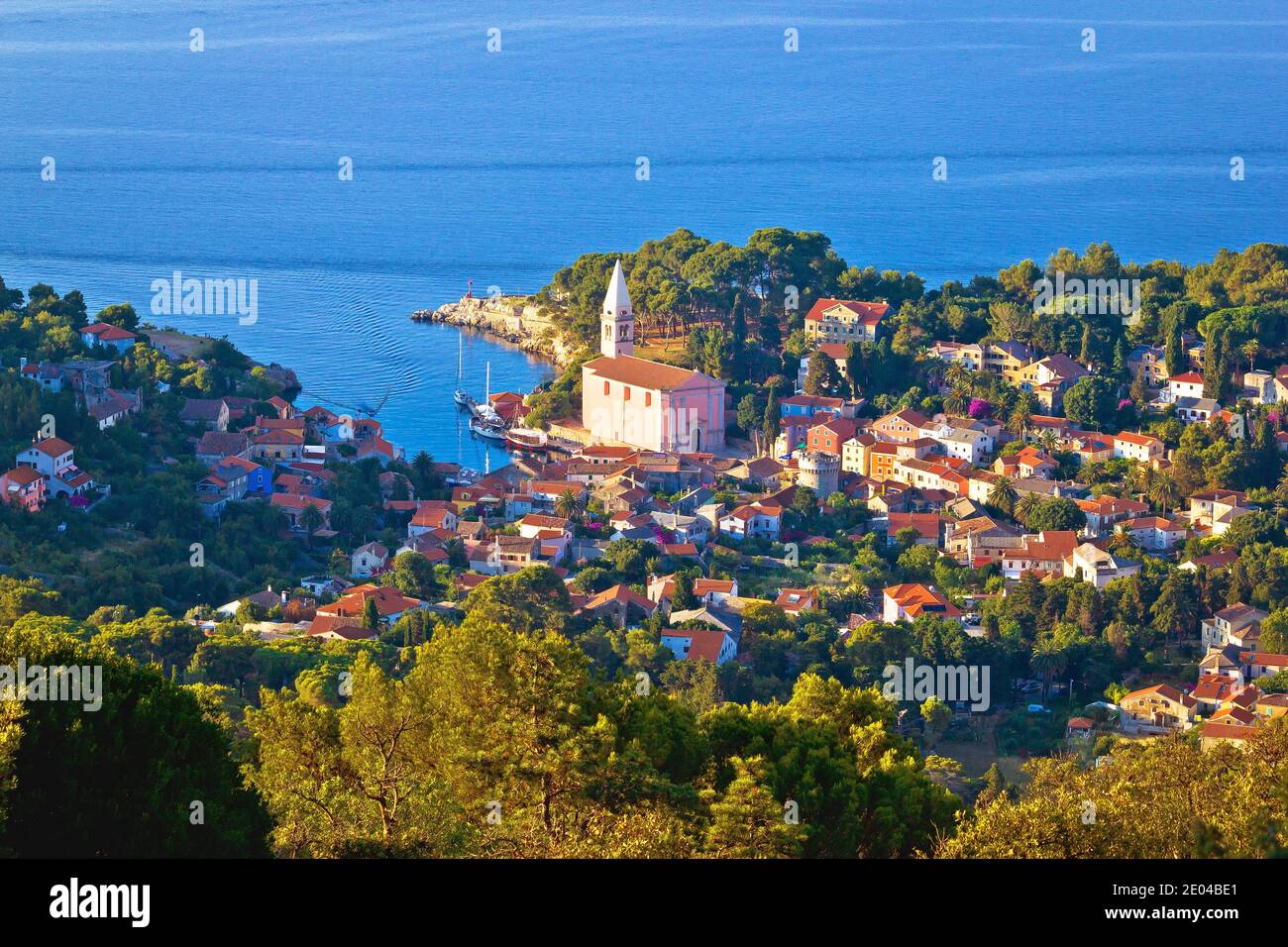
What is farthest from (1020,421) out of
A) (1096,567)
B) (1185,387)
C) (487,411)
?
(487,411)

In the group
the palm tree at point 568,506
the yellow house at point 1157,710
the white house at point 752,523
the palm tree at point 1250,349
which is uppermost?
the palm tree at point 1250,349

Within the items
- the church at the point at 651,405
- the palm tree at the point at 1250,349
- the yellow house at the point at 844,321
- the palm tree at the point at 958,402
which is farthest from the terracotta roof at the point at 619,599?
the palm tree at the point at 1250,349

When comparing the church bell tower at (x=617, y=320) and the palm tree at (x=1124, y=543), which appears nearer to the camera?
the palm tree at (x=1124, y=543)

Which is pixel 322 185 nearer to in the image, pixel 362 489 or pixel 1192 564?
pixel 362 489

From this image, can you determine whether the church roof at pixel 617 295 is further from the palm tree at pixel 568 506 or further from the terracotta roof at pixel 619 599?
the terracotta roof at pixel 619 599

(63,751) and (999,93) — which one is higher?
(999,93)

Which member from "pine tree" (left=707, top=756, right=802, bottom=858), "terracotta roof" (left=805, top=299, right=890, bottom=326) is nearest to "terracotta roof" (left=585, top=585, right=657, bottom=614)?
"terracotta roof" (left=805, top=299, right=890, bottom=326)

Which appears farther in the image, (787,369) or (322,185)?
(322,185)
